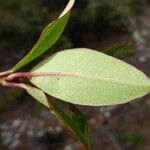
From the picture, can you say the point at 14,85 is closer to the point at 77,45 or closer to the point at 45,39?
the point at 45,39

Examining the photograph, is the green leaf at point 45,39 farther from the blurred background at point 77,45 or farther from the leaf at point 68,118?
the blurred background at point 77,45

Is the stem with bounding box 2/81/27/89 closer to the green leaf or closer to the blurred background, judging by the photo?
the green leaf

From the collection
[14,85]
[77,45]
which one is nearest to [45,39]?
[14,85]

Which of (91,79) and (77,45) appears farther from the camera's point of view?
(77,45)

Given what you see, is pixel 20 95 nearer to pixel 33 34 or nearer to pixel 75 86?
pixel 33 34

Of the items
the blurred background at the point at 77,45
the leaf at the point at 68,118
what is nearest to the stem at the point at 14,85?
the leaf at the point at 68,118

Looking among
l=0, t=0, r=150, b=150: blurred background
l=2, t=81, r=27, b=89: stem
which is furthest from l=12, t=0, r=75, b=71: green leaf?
l=0, t=0, r=150, b=150: blurred background

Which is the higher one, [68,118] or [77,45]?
[68,118]
